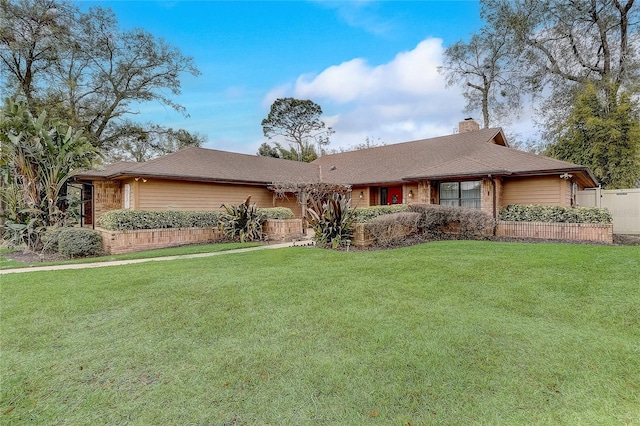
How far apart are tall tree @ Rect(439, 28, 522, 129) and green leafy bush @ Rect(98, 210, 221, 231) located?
22833 millimetres

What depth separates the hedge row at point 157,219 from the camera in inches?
443

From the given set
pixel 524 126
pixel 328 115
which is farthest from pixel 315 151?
pixel 524 126

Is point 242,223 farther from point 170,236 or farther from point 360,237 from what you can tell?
point 360,237

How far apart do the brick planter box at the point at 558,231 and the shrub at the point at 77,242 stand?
14163mm

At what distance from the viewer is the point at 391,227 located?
34.6 ft

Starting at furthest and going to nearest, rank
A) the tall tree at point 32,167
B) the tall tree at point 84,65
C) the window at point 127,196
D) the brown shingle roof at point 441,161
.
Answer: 1. the tall tree at point 84,65
2. the window at point 127,196
3. the brown shingle roof at point 441,161
4. the tall tree at point 32,167

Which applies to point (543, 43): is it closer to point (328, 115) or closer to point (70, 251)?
point (328, 115)

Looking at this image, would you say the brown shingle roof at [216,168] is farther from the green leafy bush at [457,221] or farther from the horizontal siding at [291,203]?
the green leafy bush at [457,221]

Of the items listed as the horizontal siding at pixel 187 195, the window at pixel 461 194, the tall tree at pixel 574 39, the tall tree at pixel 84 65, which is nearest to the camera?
the horizontal siding at pixel 187 195

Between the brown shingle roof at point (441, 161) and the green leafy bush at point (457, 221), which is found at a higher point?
the brown shingle roof at point (441, 161)

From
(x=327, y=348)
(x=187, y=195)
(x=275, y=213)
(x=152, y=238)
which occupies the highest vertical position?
(x=187, y=195)

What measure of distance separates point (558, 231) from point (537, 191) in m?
2.77

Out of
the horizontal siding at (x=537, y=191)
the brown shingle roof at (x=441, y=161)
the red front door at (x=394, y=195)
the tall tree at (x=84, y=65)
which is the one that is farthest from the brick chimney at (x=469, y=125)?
the tall tree at (x=84, y=65)

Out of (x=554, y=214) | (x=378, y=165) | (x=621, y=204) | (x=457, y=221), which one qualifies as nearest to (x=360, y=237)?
(x=457, y=221)
